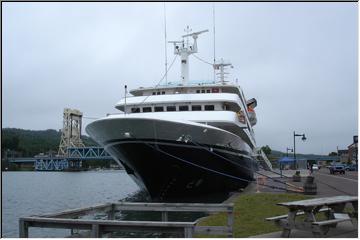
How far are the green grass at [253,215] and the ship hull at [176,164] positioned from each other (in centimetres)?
419

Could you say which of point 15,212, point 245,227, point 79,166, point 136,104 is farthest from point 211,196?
point 79,166

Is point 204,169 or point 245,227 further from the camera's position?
point 204,169

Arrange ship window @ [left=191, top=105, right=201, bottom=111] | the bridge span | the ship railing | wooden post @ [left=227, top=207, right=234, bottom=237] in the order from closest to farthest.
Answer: the ship railing
wooden post @ [left=227, top=207, right=234, bottom=237]
ship window @ [left=191, top=105, right=201, bottom=111]
the bridge span

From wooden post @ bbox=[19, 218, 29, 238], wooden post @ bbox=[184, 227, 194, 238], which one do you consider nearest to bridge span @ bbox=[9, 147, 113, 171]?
wooden post @ bbox=[19, 218, 29, 238]

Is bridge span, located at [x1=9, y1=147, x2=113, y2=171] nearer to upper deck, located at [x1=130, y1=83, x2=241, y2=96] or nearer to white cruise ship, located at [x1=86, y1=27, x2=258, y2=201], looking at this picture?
upper deck, located at [x1=130, y1=83, x2=241, y2=96]

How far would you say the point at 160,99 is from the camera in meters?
27.2

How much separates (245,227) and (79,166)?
15279cm

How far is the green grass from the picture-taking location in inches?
453

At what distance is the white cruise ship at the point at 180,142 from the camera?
21578 mm

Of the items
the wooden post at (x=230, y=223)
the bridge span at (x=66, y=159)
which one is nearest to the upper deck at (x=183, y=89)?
the wooden post at (x=230, y=223)

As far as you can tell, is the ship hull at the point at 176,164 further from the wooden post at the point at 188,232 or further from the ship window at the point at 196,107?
the wooden post at the point at 188,232

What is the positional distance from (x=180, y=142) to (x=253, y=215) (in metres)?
8.10

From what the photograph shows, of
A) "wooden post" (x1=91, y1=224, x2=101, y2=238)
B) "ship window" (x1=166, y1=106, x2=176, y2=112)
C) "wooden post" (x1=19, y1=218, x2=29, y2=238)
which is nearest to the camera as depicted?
"wooden post" (x1=91, y1=224, x2=101, y2=238)

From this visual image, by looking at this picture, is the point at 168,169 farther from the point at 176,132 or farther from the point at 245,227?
the point at 245,227
